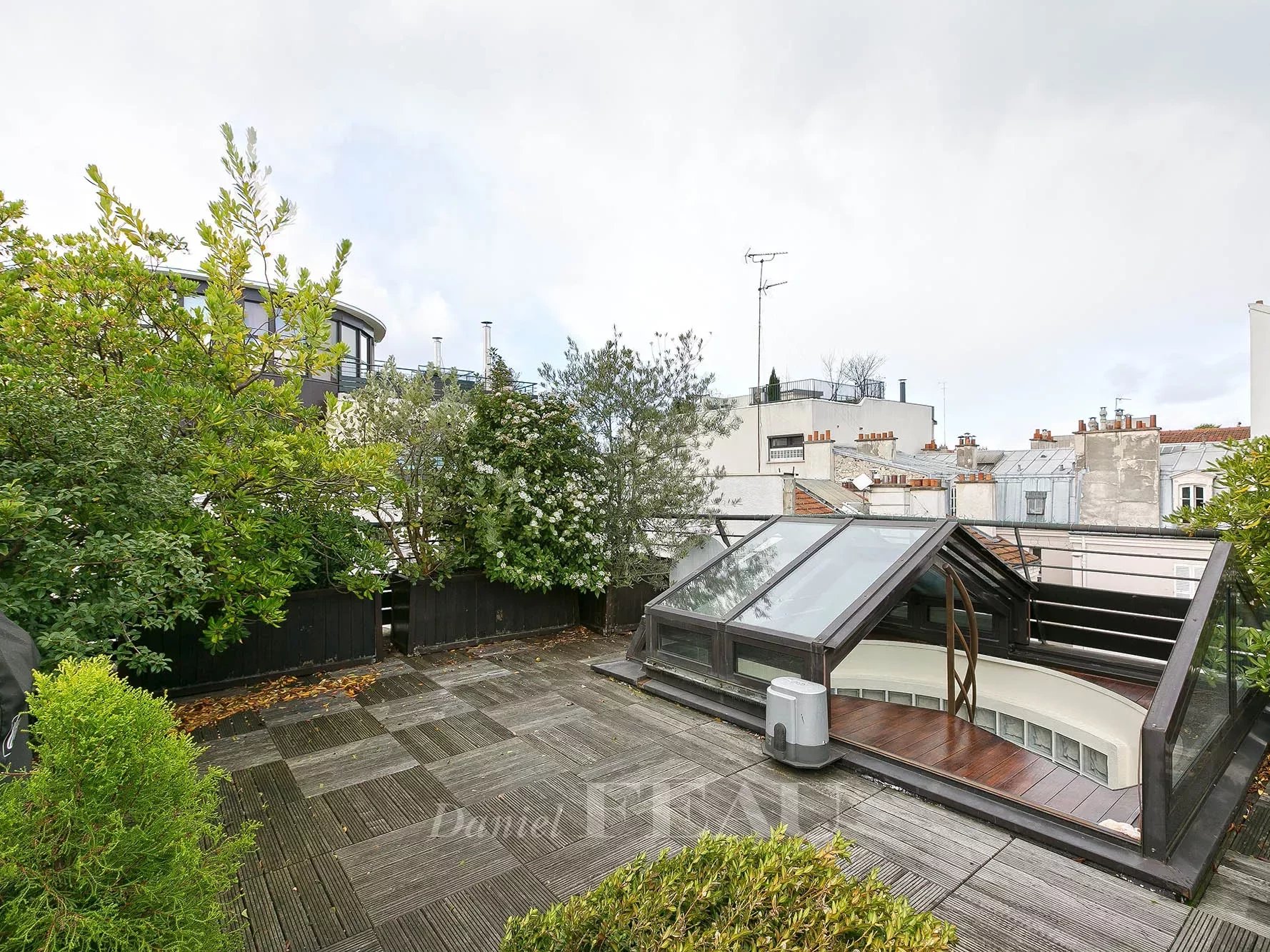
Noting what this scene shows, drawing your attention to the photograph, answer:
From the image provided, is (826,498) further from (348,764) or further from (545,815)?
(348,764)

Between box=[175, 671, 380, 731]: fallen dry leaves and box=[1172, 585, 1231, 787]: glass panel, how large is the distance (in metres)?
4.59

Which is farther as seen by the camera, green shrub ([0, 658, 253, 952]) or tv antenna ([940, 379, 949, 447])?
tv antenna ([940, 379, 949, 447])

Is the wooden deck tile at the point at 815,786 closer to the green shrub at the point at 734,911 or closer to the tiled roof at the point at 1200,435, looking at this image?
the green shrub at the point at 734,911

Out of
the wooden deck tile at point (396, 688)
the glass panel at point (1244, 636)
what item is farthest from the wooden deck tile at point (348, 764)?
the glass panel at point (1244, 636)

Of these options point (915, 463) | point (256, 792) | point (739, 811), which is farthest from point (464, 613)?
point (915, 463)

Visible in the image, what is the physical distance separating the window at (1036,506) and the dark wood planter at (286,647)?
1157 centimetres

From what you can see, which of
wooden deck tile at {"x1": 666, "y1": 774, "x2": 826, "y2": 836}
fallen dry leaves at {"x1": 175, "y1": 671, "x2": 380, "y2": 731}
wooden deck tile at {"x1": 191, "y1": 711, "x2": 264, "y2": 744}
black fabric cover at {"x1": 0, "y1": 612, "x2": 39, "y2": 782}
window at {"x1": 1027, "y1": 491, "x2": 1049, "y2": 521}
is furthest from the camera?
window at {"x1": 1027, "y1": 491, "x2": 1049, "y2": 521}

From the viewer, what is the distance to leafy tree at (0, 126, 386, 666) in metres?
2.91

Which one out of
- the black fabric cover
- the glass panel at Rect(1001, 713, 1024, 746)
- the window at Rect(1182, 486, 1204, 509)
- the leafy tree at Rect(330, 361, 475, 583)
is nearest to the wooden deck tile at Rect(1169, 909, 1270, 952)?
the glass panel at Rect(1001, 713, 1024, 746)

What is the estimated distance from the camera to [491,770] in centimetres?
315

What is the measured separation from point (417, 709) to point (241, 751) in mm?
984

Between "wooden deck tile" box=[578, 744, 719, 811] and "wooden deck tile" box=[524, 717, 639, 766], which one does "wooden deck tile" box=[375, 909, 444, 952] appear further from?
"wooden deck tile" box=[524, 717, 639, 766]

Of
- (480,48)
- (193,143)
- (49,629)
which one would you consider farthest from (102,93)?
(49,629)

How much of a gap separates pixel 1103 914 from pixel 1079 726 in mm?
3187
